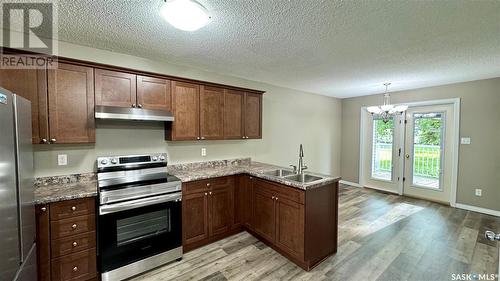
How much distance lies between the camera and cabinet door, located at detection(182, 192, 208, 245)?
8.46ft

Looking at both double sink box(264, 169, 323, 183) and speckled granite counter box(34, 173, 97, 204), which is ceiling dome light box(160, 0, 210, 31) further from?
double sink box(264, 169, 323, 183)

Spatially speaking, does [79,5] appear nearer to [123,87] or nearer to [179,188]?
[123,87]

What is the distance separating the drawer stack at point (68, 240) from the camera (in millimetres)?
1793

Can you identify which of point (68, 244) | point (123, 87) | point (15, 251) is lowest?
point (68, 244)

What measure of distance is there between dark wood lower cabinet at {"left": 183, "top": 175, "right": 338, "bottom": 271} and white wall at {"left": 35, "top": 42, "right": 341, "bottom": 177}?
2.43 feet

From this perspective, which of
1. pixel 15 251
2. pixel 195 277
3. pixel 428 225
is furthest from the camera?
pixel 428 225

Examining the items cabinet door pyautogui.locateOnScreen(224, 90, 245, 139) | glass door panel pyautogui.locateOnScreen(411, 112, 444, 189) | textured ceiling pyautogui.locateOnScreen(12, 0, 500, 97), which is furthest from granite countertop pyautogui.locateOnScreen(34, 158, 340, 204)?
glass door panel pyautogui.locateOnScreen(411, 112, 444, 189)

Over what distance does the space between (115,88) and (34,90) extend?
64 centimetres

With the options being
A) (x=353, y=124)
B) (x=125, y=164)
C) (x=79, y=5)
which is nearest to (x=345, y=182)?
(x=353, y=124)

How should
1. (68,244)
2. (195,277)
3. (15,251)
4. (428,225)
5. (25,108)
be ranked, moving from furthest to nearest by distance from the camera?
(428,225) < (195,277) < (68,244) < (25,108) < (15,251)

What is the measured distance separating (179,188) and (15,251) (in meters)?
1.32

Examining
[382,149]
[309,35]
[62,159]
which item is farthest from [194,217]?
[382,149]

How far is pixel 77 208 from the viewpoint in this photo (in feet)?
6.35

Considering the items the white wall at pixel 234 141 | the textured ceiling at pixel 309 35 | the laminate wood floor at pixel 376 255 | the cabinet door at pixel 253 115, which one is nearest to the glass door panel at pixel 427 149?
the laminate wood floor at pixel 376 255
